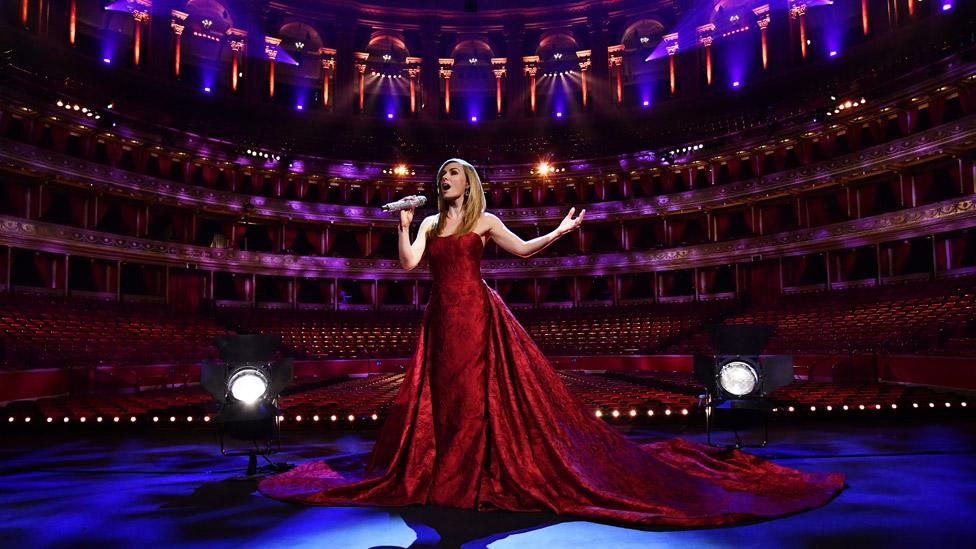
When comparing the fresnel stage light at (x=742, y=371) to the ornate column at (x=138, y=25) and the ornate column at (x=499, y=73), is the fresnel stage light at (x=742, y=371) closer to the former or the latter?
the ornate column at (x=138, y=25)

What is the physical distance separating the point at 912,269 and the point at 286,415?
2056 cm

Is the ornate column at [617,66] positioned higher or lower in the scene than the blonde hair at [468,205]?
higher

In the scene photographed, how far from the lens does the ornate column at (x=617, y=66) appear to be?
2948 cm

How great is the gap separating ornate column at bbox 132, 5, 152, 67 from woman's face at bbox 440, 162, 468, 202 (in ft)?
84.6

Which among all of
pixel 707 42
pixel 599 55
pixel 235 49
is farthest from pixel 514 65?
pixel 235 49

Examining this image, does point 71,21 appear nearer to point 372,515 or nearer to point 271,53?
point 271,53

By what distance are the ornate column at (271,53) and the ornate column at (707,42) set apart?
1899cm

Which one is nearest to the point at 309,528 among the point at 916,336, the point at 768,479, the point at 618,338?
the point at 768,479

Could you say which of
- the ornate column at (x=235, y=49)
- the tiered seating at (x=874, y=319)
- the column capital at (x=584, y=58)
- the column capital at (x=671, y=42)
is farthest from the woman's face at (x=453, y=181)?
the column capital at (x=671, y=42)

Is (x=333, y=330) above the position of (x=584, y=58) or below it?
below

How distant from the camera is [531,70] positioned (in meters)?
30.3

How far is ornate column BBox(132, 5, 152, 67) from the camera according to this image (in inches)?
967

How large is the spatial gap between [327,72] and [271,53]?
8.32ft

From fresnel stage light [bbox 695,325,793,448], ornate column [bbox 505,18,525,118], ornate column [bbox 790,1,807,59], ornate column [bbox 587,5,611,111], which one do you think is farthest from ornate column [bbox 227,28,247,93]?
fresnel stage light [bbox 695,325,793,448]
